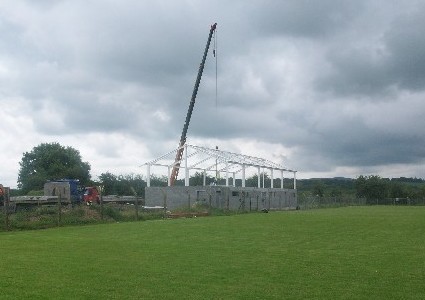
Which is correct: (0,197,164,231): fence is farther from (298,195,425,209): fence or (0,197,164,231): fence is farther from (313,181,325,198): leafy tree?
(313,181,325,198): leafy tree

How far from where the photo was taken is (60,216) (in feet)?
91.6

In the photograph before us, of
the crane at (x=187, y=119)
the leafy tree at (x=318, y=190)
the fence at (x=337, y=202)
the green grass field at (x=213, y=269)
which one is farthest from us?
the leafy tree at (x=318, y=190)

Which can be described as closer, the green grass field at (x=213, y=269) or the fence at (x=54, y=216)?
the green grass field at (x=213, y=269)

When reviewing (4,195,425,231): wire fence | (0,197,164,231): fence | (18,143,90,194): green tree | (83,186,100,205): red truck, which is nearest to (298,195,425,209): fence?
(83,186,100,205): red truck

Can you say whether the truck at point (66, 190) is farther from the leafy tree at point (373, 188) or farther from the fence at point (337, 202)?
the leafy tree at point (373, 188)

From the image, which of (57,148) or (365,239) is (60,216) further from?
(57,148)

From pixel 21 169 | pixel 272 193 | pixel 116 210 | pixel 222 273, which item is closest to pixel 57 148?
pixel 21 169

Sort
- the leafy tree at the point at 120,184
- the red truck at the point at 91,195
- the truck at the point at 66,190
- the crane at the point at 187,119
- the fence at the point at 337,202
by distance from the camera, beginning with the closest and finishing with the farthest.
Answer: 1. the truck at the point at 66,190
2. the red truck at the point at 91,195
3. the crane at the point at 187,119
4. the fence at the point at 337,202
5. the leafy tree at the point at 120,184

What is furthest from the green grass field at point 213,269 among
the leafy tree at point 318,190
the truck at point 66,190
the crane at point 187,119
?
the leafy tree at point 318,190

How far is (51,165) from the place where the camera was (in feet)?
351

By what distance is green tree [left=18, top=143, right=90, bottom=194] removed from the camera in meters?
102

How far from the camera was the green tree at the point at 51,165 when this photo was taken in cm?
10212

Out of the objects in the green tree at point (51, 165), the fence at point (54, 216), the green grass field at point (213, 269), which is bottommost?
the green grass field at point (213, 269)

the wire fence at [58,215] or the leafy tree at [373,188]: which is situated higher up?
the leafy tree at [373,188]
